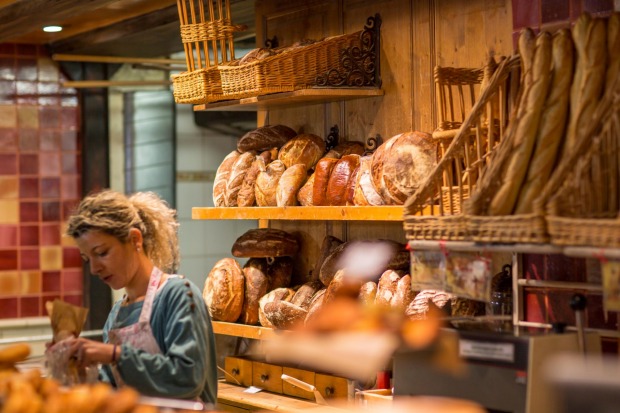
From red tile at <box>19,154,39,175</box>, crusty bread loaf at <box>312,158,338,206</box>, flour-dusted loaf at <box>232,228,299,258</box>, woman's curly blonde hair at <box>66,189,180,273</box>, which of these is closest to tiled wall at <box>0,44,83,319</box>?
red tile at <box>19,154,39,175</box>

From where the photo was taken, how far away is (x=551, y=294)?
2.67 meters

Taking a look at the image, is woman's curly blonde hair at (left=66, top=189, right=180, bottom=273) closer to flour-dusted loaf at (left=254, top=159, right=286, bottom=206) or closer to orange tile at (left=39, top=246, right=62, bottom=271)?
flour-dusted loaf at (left=254, top=159, right=286, bottom=206)

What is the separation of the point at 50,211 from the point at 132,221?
3667 mm

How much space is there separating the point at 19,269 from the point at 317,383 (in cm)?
305

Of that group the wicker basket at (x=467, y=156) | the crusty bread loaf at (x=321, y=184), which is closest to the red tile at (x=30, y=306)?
Result: the crusty bread loaf at (x=321, y=184)

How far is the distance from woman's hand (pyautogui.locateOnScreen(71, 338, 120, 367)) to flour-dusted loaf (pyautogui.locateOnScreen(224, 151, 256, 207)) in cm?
170

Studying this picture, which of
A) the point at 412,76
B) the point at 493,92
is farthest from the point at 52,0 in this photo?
the point at 493,92

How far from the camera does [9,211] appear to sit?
6.22 meters

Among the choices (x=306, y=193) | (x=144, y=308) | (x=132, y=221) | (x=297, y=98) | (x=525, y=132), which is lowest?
(x=144, y=308)

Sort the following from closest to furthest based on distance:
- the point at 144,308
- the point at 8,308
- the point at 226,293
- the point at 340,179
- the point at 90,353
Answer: the point at 90,353 → the point at 144,308 → the point at 340,179 → the point at 226,293 → the point at 8,308

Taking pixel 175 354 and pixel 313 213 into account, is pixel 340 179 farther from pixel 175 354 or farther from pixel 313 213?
pixel 175 354

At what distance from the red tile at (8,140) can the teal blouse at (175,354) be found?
3.67 meters

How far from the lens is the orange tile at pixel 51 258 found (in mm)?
6309

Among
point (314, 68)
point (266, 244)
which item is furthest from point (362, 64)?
point (266, 244)
